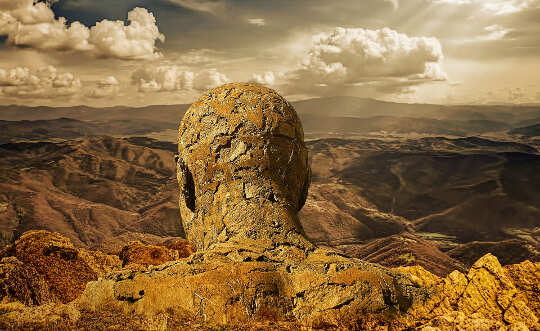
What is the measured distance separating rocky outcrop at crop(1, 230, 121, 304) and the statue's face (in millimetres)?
2920

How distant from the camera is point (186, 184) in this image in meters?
7.09

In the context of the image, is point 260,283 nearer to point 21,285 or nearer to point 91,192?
point 21,285

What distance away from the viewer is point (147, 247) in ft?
34.2

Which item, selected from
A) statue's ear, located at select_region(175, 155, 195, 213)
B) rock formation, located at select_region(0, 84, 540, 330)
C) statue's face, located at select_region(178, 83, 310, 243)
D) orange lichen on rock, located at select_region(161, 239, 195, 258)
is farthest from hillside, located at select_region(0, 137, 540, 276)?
rock formation, located at select_region(0, 84, 540, 330)

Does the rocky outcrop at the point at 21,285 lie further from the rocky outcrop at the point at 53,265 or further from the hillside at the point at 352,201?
the hillside at the point at 352,201

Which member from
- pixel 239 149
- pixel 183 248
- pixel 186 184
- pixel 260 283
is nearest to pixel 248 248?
pixel 260 283

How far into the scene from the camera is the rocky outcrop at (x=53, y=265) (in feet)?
20.5

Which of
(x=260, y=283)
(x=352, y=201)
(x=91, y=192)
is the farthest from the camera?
(x=352, y=201)

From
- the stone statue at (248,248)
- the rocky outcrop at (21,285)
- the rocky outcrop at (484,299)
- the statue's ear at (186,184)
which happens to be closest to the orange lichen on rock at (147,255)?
the stone statue at (248,248)

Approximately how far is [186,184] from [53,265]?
11.6 feet

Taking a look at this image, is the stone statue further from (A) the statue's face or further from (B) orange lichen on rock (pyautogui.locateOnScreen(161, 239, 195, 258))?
(B) orange lichen on rock (pyautogui.locateOnScreen(161, 239, 195, 258))

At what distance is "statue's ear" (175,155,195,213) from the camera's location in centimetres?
701

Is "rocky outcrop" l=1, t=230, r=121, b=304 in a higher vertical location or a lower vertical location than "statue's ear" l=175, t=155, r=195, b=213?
lower

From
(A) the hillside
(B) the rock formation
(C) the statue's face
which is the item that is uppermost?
(C) the statue's face
